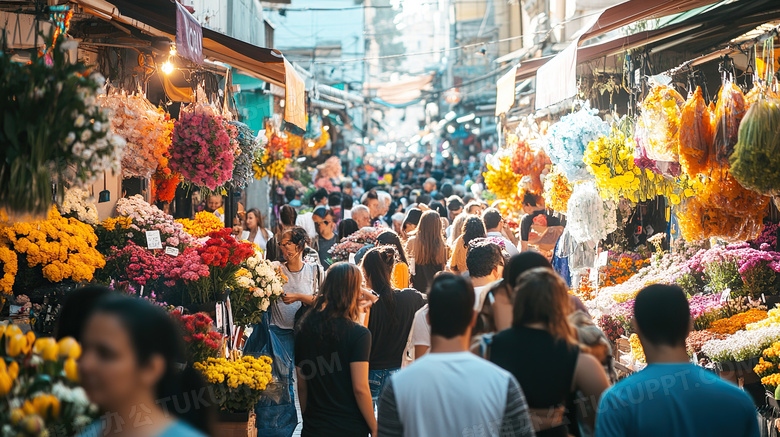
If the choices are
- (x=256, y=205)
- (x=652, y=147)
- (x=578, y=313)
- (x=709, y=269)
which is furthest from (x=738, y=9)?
(x=256, y=205)

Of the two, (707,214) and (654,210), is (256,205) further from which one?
(707,214)

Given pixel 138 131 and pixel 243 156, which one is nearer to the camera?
pixel 138 131

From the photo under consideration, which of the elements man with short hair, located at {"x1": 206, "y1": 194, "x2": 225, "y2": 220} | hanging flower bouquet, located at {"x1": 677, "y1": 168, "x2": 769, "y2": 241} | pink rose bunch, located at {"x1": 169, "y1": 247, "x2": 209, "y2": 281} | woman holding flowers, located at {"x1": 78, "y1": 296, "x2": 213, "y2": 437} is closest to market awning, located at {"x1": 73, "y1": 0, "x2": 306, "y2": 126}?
pink rose bunch, located at {"x1": 169, "y1": 247, "x2": 209, "y2": 281}

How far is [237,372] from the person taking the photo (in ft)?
18.5

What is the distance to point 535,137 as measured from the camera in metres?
10.6

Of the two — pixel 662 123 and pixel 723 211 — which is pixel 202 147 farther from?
pixel 723 211

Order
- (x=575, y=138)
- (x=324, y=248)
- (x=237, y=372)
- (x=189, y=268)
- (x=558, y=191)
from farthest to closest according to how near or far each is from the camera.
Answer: (x=324, y=248) < (x=558, y=191) < (x=575, y=138) < (x=189, y=268) < (x=237, y=372)

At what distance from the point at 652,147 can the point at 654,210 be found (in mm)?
3910

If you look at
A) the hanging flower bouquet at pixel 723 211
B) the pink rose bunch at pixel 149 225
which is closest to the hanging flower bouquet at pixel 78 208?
the pink rose bunch at pixel 149 225

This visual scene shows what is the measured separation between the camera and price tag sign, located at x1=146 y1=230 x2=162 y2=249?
6.51m

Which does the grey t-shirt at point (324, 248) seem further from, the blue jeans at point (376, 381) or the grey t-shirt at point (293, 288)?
the blue jeans at point (376, 381)

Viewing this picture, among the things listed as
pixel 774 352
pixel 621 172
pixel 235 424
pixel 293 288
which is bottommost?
pixel 235 424

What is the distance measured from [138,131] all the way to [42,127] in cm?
355

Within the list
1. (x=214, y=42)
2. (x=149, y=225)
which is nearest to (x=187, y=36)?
(x=214, y=42)
